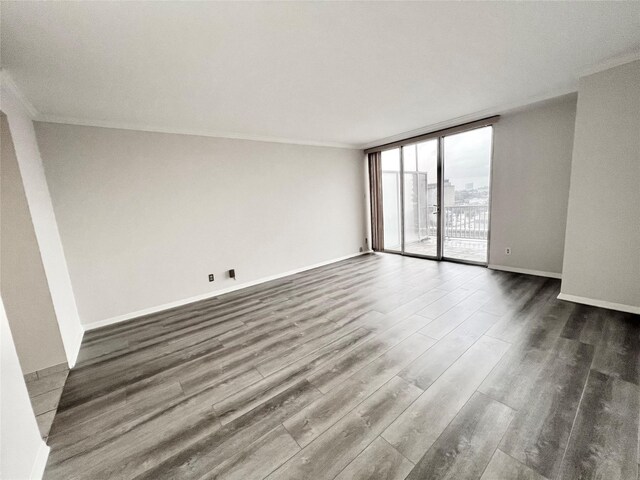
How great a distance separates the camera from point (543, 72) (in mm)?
2592

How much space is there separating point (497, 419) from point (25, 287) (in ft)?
11.7

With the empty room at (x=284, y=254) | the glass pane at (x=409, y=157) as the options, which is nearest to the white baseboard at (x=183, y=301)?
the empty room at (x=284, y=254)

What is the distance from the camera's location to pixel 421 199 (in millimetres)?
5605

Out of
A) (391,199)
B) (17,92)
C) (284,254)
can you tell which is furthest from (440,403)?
(391,199)

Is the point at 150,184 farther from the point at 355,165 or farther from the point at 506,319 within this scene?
the point at 506,319

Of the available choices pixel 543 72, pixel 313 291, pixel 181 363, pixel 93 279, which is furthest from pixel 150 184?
pixel 543 72

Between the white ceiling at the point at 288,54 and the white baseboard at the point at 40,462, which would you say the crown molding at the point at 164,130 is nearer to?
the white ceiling at the point at 288,54

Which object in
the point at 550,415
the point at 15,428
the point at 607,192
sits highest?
the point at 607,192

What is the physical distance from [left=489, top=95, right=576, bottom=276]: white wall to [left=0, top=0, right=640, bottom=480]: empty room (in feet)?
0.10

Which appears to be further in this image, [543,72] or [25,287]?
[543,72]

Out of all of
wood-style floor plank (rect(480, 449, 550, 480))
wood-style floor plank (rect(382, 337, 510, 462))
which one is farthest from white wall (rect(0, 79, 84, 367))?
wood-style floor plank (rect(480, 449, 550, 480))

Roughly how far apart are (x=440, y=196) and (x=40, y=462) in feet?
17.8

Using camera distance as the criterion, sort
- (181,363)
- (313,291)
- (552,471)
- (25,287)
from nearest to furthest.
Result: (552,471)
(25,287)
(181,363)
(313,291)

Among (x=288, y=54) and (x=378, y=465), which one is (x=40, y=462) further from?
(x=288, y=54)
